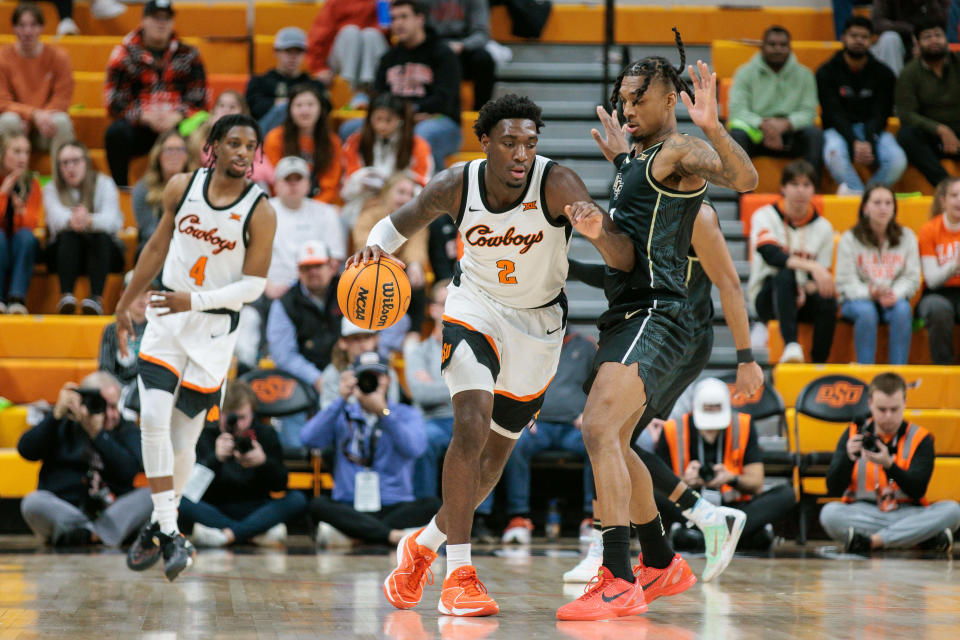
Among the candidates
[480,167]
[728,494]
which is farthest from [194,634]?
[728,494]

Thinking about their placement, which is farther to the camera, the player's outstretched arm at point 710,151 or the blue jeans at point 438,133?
the blue jeans at point 438,133

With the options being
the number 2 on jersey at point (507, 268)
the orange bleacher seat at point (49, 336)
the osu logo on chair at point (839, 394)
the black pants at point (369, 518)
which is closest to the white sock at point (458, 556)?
the number 2 on jersey at point (507, 268)

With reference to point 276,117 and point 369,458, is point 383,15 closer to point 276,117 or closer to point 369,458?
point 276,117

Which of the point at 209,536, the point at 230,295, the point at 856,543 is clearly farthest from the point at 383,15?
the point at 856,543

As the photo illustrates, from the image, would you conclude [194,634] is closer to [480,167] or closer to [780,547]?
[480,167]

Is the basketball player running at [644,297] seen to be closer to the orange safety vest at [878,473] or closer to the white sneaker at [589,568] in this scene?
the white sneaker at [589,568]

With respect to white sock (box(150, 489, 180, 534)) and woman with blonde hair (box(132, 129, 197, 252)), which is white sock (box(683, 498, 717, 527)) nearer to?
white sock (box(150, 489, 180, 534))

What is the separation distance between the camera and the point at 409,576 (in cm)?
484

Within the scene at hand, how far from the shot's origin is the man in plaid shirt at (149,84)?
10312 mm

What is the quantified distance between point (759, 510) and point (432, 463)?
7.15 ft

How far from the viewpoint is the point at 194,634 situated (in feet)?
13.7

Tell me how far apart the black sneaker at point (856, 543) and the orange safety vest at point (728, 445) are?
0.65 metres

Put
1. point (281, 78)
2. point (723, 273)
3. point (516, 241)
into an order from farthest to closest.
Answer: point (281, 78) → point (723, 273) → point (516, 241)

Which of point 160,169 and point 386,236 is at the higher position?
point 160,169
